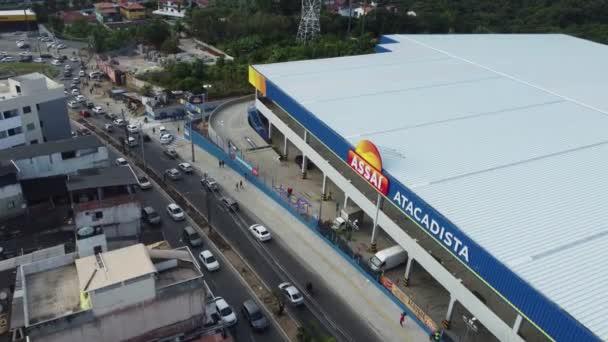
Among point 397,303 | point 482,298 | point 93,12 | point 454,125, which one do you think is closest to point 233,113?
point 454,125

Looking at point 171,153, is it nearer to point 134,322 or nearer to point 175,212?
point 175,212

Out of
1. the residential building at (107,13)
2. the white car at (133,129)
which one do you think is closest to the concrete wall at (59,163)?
the white car at (133,129)

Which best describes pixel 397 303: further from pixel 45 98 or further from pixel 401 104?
pixel 45 98

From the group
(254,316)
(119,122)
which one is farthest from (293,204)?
(119,122)

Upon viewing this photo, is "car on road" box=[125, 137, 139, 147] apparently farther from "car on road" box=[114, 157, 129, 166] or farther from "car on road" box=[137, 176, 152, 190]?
"car on road" box=[137, 176, 152, 190]

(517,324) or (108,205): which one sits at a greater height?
(108,205)
